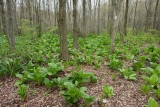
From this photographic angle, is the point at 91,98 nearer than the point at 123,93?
Yes

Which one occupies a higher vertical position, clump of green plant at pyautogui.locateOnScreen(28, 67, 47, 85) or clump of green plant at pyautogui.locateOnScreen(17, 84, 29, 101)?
clump of green plant at pyautogui.locateOnScreen(28, 67, 47, 85)

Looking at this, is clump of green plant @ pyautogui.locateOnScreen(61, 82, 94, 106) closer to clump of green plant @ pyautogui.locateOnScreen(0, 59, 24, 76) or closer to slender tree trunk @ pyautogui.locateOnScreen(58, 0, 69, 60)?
clump of green plant @ pyautogui.locateOnScreen(0, 59, 24, 76)

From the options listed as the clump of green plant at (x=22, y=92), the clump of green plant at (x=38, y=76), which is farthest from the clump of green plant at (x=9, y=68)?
the clump of green plant at (x=22, y=92)

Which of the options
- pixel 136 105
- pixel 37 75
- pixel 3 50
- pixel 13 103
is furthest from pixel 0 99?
pixel 136 105

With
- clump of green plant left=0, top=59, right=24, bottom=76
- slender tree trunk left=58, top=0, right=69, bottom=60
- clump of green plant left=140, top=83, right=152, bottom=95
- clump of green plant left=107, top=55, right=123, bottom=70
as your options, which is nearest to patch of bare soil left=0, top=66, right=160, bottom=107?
clump of green plant left=140, top=83, right=152, bottom=95

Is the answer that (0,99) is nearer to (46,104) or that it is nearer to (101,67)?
(46,104)

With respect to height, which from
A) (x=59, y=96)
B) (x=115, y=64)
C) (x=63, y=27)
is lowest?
(x=59, y=96)

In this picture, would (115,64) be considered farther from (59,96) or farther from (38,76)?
(38,76)

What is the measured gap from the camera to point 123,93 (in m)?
2.90

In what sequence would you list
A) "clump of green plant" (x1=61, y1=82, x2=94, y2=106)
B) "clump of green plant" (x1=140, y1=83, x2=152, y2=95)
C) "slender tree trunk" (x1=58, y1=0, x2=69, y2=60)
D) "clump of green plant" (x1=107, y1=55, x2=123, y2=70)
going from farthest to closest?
"slender tree trunk" (x1=58, y1=0, x2=69, y2=60) → "clump of green plant" (x1=107, y1=55, x2=123, y2=70) → "clump of green plant" (x1=140, y1=83, x2=152, y2=95) → "clump of green plant" (x1=61, y1=82, x2=94, y2=106)

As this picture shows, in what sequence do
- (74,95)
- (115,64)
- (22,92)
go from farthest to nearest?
(115,64) < (22,92) < (74,95)

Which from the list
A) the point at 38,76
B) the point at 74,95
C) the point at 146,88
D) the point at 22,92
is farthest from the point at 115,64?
the point at 22,92

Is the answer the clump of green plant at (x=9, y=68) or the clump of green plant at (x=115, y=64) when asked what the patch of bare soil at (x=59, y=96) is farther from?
the clump of green plant at (x=115, y=64)

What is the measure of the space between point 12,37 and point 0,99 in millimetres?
3719
